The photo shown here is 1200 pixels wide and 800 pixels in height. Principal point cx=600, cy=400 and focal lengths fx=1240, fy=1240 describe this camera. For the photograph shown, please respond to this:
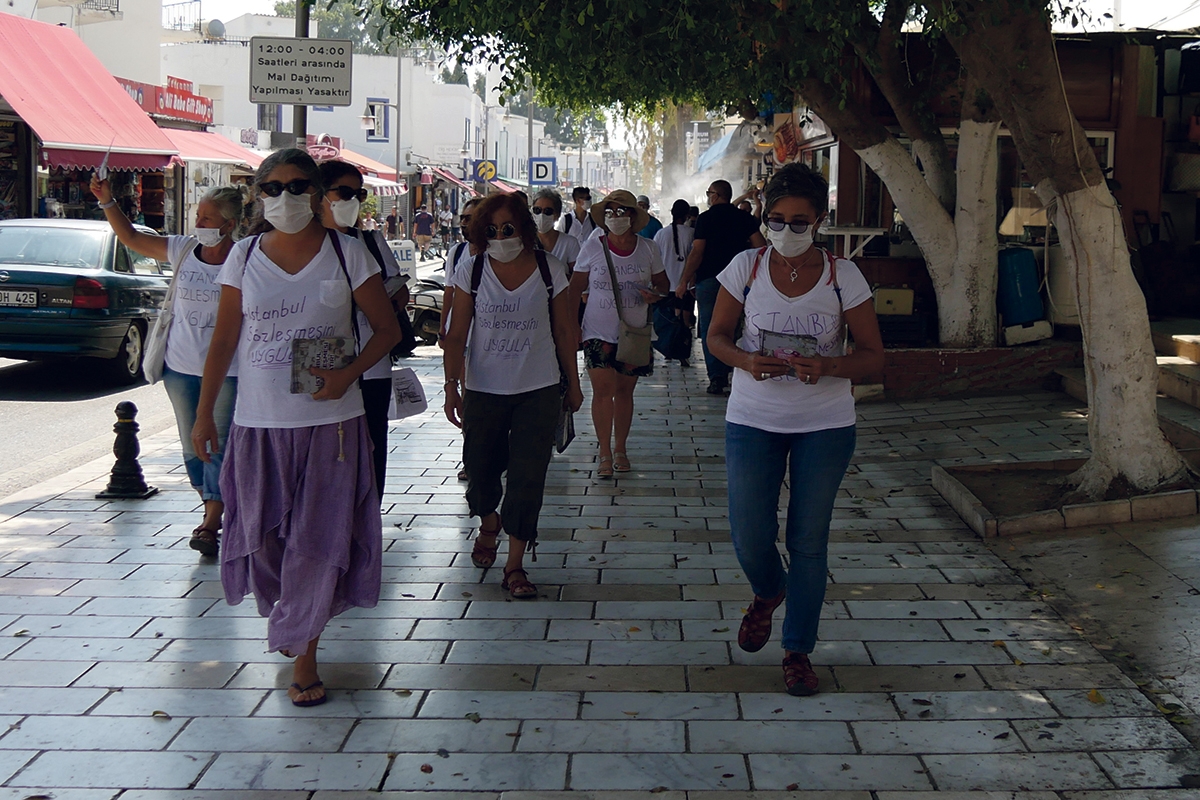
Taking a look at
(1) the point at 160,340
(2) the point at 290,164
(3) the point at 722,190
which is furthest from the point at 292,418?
(3) the point at 722,190

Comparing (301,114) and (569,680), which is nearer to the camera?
(569,680)

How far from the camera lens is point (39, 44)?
21.6 metres

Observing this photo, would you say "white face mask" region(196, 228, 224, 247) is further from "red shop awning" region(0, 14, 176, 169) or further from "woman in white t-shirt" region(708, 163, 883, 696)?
"red shop awning" region(0, 14, 176, 169)

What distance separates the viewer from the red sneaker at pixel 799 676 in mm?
4496

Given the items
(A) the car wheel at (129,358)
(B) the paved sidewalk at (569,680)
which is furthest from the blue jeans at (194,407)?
(A) the car wheel at (129,358)

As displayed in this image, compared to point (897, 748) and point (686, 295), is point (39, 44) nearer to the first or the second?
point (686, 295)

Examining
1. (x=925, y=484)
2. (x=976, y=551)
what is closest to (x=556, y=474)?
(x=925, y=484)

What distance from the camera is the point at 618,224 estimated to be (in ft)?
27.3

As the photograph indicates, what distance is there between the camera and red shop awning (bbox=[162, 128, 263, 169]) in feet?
89.0

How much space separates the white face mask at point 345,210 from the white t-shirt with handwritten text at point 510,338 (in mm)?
644

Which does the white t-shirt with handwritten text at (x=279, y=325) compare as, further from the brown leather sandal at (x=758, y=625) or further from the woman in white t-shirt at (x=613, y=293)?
the woman in white t-shirt at (x=613, y=293)

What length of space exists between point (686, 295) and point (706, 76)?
2269 millimetres

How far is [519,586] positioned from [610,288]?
9.94 ft

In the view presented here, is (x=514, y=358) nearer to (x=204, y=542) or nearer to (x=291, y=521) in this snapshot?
(x=291, y=521)
